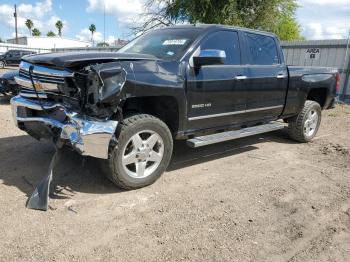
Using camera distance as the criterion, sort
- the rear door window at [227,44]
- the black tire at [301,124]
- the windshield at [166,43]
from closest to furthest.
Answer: the windshield at [166,43] → the rear door window at [227,44] → the black tire at [301,124]

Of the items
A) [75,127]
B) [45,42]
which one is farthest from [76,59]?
[45,42]

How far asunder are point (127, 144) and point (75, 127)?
23.5 inches

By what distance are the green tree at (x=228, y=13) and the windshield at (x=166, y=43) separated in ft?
35.4

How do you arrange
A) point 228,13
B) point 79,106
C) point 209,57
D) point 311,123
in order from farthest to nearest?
1. point 228,13
2. point 311,123
3. point 209,57
4. point 79,106

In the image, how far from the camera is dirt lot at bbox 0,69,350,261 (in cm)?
296

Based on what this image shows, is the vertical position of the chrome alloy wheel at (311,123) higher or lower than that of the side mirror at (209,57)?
lower

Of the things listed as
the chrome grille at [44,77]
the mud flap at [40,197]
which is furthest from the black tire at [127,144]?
the chrome grille at [44,77]

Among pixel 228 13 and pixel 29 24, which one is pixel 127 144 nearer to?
pixel 228 13

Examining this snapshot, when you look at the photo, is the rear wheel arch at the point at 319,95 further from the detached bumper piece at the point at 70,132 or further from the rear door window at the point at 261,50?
the detached bumper piece at the point at 70,132

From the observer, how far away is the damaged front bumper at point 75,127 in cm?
355

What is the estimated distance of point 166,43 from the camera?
479 centimetres

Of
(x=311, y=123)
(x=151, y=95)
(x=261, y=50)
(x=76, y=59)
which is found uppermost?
(x=261, y=50)

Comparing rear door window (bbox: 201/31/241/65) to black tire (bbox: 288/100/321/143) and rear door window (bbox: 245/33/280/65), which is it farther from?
black tire (bbox: 288/100/321/143)

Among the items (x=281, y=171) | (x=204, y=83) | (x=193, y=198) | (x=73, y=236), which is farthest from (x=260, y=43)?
(x=73, y=236)
